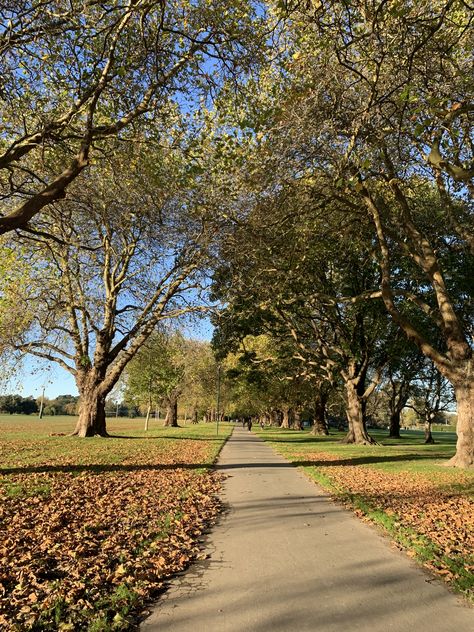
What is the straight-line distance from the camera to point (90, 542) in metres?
5.84

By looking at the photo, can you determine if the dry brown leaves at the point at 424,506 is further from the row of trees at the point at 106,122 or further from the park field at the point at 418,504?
the row of trees at the point at 106,122

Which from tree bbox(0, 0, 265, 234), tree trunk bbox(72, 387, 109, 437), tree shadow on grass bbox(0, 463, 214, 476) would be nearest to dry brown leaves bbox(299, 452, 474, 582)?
tree shadow on grass bbox(0, 463, 214, 476)

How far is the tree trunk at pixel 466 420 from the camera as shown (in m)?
13.8

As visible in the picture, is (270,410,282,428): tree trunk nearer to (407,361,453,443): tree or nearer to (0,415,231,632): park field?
(407,361,453,443): tree

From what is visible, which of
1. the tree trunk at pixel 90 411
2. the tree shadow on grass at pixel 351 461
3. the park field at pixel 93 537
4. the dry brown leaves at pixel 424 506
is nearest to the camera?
Result: the park field at pixel 93 537

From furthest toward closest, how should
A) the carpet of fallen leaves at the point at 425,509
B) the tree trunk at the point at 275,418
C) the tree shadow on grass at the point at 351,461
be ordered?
1. the tree trunk at the point at 275,418
2. the tree shadow on grass at the point at 351,461
3. the carpet of fallen leaves at the point at 425,509

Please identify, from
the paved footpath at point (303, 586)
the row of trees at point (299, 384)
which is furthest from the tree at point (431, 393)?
the paved footpath at point (303, 586)

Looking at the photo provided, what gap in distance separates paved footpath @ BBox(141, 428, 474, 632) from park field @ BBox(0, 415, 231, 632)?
14.4 inches

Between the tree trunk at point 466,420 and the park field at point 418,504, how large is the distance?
21.7 inches

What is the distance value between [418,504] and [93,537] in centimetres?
606

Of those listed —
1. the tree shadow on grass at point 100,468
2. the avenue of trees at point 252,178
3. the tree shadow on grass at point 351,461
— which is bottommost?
the tree shadow on grass at point 351,461

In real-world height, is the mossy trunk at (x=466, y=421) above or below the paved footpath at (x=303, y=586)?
above

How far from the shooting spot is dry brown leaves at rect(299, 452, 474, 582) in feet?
19.1

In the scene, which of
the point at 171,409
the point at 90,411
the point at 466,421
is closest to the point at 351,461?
the point at 466,421
